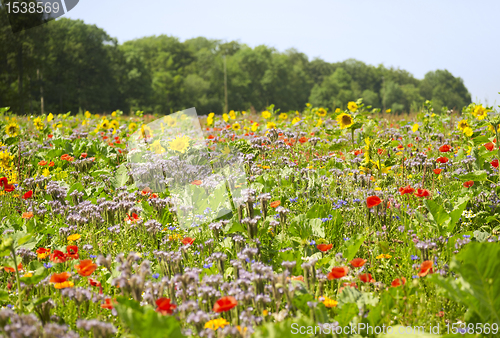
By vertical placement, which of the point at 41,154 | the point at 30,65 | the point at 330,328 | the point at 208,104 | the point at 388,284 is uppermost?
the point at 30,65

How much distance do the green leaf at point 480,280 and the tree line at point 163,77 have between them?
18.0 metres

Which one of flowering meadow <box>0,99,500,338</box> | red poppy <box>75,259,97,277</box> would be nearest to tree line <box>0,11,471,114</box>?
flowering meadow <box>0,99,500,338</box>

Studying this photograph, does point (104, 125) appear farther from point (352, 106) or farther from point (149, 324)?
point (149, 324)

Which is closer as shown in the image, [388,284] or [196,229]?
[388,284]

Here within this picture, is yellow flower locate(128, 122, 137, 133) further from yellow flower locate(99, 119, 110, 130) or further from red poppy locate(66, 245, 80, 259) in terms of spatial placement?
red poppy locate(66, 245, 80, 259)

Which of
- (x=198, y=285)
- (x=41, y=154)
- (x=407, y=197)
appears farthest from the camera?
(x=41, y=154)

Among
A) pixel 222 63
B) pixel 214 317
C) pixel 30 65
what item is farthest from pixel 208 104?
pixel 214 317

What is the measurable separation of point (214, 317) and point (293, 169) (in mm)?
2777

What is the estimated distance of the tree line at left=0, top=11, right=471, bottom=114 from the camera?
132 feet

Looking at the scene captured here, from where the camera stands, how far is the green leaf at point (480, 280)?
5.74 ft

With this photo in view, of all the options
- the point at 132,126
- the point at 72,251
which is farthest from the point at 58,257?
the point at 132,126

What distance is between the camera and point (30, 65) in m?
40.2

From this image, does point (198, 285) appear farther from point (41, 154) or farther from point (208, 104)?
point (208, 104)

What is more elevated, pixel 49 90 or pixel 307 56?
pixel 307 56
